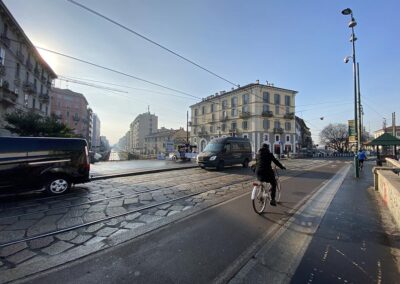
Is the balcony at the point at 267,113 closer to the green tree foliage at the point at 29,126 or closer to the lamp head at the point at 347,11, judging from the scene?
the lamp head at the point at 347,11

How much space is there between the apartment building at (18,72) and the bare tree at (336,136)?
242 feet

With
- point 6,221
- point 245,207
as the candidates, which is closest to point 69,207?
point 6,221

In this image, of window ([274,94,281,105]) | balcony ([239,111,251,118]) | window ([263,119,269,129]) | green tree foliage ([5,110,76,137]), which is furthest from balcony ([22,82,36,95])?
window ([274,94,281,105])

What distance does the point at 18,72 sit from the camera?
918 inches

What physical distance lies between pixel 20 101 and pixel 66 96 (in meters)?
45.3

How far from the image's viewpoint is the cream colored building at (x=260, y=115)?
46.4m

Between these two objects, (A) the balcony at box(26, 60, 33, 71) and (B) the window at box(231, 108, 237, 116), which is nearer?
(A) the balcony at box(26, 60, 33, 71)

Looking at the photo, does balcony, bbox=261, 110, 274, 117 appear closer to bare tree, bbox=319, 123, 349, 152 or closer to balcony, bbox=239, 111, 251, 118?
balcony, bbox=239, 111, 251, 118

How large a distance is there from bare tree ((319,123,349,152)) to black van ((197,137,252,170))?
60979 mm

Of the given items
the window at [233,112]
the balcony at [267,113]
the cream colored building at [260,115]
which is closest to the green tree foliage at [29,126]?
the cream colored building at [260,115]

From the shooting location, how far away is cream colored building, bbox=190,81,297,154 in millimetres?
46438

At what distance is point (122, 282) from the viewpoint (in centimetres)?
255

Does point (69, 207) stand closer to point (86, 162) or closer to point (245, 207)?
point (86, 162)

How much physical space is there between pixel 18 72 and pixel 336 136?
76.1 meters
